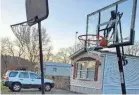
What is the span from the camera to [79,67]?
21.4m

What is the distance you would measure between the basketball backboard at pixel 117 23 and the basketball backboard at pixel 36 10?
3778mm

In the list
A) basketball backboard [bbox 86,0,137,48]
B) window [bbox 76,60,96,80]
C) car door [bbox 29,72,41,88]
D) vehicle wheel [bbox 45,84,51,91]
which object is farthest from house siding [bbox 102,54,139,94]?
basketball backboard [bbox 86,0,137,48]

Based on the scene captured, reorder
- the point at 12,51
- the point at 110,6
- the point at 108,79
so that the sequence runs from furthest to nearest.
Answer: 1. the point at 12,51
2. the point at 108,79
3. the point at 110,6

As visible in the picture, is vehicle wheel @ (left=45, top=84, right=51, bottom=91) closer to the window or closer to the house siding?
the window

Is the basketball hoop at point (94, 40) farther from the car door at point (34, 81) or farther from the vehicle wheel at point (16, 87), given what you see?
the vehicle wheel at point (16, 87)

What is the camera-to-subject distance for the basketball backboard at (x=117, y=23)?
8312mm

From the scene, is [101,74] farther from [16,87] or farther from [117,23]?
[117,23]

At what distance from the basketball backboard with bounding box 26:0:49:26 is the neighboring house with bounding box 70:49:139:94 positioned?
1266 centimetres

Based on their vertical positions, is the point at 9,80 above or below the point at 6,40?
below

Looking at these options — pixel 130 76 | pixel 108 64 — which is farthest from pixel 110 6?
pixel 130 76

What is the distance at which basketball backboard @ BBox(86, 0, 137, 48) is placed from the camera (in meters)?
8.31

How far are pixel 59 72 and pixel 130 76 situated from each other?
71.6 ft

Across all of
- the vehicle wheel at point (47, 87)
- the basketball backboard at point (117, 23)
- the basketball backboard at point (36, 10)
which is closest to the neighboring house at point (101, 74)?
the vehicle wheel at point (47, 87)

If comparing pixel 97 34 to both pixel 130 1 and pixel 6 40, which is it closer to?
pixel 130 1
